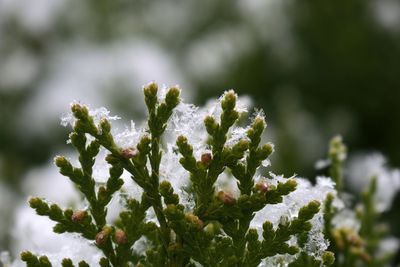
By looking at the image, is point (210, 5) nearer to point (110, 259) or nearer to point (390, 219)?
point (390, 219)

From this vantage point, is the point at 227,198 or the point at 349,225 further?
the point at 349,225

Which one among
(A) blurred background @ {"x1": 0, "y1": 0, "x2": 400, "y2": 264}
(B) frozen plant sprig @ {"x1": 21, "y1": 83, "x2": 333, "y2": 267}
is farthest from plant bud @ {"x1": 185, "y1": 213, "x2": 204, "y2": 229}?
(A) blurred background @ {"x1": 0, "y1": 0, "x2": 400, "y2": 264}

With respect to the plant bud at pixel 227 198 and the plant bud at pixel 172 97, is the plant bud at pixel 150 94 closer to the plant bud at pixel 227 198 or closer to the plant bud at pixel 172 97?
the plant bud at pixel 172 97

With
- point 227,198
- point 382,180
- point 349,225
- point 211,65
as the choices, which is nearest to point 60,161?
point 227,198

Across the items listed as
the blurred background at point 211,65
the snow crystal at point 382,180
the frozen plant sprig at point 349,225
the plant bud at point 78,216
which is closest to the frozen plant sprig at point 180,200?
the plant bud at point 78,216

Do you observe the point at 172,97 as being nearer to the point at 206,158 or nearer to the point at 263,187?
the point at 206,158

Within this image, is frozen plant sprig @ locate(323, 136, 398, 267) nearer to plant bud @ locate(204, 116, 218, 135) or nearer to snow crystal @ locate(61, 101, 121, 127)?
plant bud @ locate(204, 116, 218, 135)
